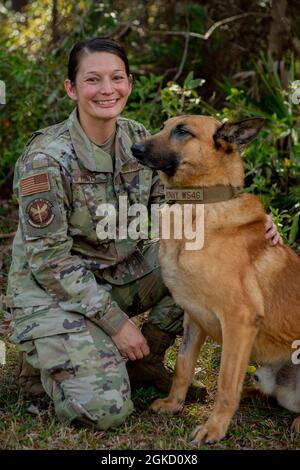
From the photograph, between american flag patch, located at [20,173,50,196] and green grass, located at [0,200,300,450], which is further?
american flag patch, located at [20,173,50,196]

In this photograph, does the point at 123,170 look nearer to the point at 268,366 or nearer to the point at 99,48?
the point at 99,48

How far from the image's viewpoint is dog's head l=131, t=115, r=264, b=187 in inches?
133

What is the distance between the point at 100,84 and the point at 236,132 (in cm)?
77

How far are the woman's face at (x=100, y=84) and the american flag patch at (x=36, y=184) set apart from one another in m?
0.46

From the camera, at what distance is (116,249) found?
3756 mm

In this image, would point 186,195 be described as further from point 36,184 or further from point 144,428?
point 144,428

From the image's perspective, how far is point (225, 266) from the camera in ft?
10.5

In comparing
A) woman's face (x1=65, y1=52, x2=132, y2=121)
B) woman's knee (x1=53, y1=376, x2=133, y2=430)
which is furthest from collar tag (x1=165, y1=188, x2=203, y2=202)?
woman's knee (x1=53, y1=376, x2=133, y2=430)

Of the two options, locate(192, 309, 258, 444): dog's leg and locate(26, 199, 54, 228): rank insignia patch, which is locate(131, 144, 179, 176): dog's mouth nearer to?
locate(26, 199, 54, 228): rank insignia patch

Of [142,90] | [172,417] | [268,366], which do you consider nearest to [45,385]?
[172,417]

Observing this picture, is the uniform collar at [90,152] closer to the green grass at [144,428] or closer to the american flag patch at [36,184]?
the american flag patch at [36,184]

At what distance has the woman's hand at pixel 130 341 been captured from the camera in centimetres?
345

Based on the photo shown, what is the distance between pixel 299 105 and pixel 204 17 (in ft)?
8.66

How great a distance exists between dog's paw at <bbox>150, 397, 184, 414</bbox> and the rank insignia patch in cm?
110
